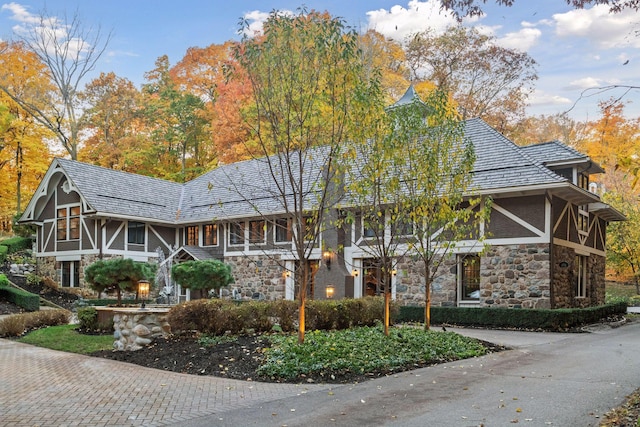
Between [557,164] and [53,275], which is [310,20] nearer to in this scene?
[557,164]

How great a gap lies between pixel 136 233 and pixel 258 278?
6228mm

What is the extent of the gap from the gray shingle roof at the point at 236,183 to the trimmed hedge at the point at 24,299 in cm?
446

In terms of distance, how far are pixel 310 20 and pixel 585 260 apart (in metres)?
16.1

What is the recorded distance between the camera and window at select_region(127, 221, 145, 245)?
24903 mm

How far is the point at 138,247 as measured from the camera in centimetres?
2517

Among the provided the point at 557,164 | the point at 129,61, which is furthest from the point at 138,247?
the point at 557,164

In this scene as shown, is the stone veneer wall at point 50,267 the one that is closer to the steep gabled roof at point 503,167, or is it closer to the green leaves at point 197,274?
the green leaves at point 197,274

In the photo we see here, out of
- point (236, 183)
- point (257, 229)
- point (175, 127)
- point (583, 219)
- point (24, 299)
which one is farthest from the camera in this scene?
point (175, 127)

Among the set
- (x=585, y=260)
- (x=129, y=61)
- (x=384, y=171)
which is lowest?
(x=585, y=260)

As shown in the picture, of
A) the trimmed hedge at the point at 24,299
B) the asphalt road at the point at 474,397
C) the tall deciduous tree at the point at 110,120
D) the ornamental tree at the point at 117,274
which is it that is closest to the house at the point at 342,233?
the ornamental tree at the point at 117,274

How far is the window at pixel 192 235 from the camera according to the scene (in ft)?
86.8

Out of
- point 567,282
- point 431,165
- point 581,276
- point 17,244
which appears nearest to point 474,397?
point 431,165

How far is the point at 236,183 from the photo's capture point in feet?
86.0

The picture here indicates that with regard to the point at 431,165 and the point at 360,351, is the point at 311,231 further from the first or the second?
the point at 431,165
